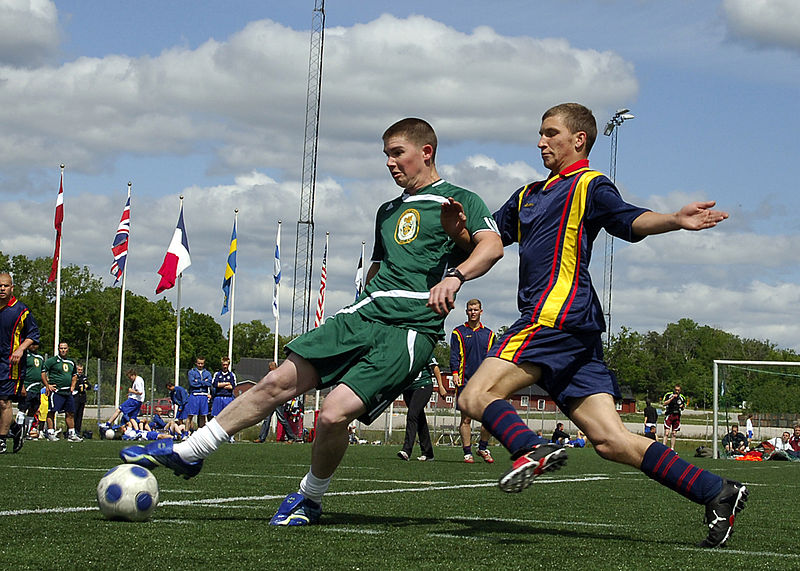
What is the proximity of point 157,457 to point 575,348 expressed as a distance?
2.00 m

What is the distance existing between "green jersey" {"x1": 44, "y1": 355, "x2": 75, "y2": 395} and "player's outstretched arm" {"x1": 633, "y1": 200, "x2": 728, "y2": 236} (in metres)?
19.1

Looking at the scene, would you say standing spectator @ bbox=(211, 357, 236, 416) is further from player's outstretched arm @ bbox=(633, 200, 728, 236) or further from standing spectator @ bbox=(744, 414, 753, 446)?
player's outstretched arm @ bbox=(633, 200, 728, 236)

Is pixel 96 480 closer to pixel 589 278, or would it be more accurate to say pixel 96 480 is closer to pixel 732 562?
pixel 589 278

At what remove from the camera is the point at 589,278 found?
16.0 feet

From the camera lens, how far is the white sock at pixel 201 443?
5.00m

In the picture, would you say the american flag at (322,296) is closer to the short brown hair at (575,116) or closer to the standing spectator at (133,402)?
the standing spectator at (133,402)

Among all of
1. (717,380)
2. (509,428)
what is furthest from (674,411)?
(509,428)

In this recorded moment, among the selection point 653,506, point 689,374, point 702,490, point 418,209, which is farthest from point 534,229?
point 689,374

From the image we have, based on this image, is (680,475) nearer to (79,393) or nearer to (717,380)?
(79,393)

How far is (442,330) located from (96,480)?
408cm

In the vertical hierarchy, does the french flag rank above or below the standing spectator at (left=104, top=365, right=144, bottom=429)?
above

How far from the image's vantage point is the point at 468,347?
13.7 m

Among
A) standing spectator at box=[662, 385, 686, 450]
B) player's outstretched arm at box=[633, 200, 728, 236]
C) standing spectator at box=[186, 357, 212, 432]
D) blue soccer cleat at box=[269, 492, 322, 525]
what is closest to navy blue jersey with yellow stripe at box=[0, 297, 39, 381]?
blue soccer cleat at box=[269, 492, 322, 525]

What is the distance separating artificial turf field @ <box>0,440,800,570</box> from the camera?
12.9ft
